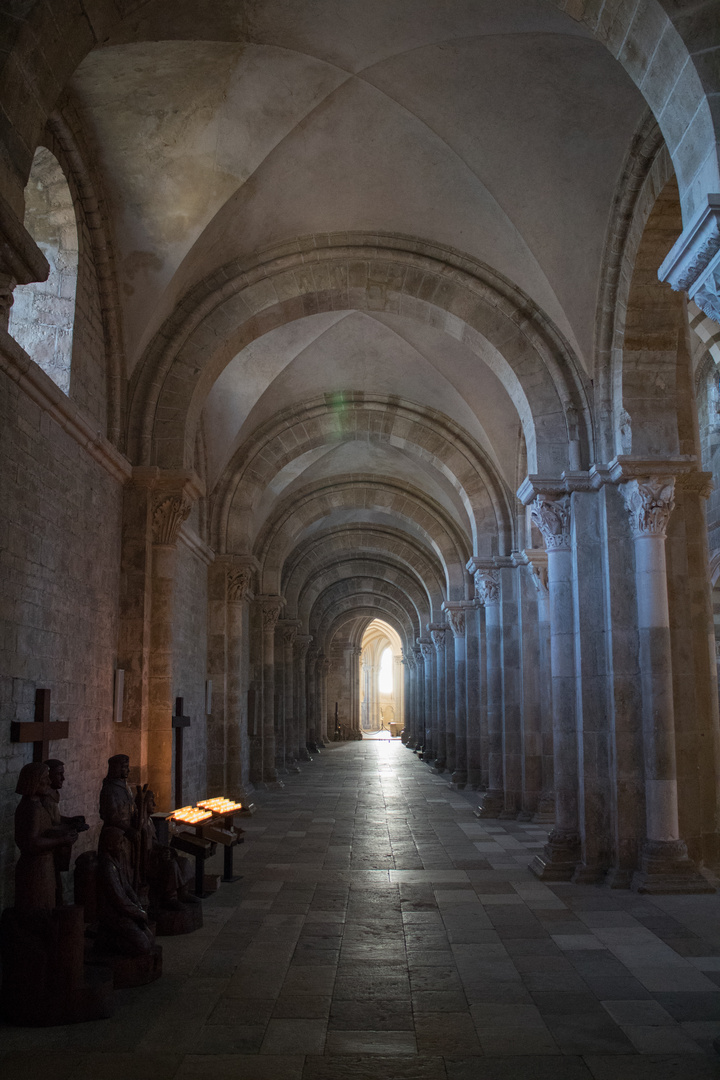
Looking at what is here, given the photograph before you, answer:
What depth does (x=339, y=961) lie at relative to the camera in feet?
20.3

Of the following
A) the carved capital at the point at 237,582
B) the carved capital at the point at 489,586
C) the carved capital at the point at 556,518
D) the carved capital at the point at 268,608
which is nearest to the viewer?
the carved capital at the point at 556,518

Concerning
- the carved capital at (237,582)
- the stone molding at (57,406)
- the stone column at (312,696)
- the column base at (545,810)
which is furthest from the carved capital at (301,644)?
the stone molding at (57,406)

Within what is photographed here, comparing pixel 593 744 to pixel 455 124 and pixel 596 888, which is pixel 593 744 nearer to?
pixel 596 888

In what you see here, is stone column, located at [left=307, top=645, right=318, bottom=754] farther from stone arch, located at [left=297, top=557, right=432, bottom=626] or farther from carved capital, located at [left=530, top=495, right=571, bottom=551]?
carved capital, located at [left=530, top=495, right=571, bottom=551]

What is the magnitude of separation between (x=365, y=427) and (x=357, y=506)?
626cm

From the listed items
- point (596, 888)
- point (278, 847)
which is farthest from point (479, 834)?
point (596, 888)

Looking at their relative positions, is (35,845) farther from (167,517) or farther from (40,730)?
(167,517)

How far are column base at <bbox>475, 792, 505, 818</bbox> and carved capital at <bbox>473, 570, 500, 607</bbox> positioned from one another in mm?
3243

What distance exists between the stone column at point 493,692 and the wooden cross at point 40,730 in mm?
8859

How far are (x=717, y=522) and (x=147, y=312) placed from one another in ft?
40.7

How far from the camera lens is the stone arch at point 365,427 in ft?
51.3

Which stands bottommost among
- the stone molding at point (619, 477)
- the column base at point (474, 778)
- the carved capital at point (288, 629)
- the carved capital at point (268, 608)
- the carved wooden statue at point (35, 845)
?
the column base at point (474, 778)

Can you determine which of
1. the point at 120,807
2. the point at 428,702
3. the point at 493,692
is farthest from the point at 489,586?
the point at 428,702

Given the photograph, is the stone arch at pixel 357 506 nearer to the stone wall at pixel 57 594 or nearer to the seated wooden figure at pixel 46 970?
the stone wall at pixel 57 594
